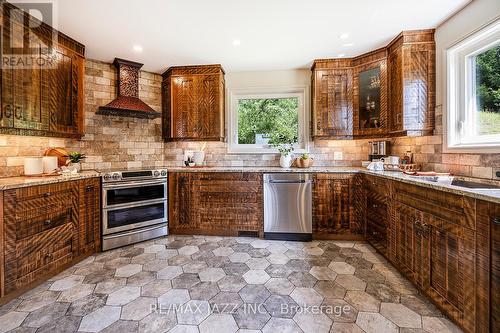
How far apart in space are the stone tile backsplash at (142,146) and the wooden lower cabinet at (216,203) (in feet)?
2.19

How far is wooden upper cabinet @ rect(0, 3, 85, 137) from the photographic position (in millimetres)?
2029

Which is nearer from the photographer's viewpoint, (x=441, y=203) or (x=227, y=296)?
(x=441, y=203)

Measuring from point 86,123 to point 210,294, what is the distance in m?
2.83

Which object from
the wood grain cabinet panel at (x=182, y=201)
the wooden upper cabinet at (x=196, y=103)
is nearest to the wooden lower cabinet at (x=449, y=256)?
the wood grain cabinet panel at (x=182, y=201)

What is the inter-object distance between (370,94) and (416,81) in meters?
0.58

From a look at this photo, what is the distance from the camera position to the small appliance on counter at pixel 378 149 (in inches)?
120

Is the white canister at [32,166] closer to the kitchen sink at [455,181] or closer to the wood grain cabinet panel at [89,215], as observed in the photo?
the wood grain cabinet panel at [89,215]

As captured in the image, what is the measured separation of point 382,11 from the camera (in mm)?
2131

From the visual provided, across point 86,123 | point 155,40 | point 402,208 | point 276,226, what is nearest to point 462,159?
point 402,208

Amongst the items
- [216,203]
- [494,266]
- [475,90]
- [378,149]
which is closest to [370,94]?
[378,149]

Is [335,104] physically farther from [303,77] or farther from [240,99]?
[240,99]

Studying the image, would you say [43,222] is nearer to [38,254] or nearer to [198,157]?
[38,254]

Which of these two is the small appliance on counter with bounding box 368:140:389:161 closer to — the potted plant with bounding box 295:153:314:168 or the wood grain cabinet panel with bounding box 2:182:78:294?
the potted plant with bounding box 295:153:314:168

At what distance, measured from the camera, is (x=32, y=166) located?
2.28m
